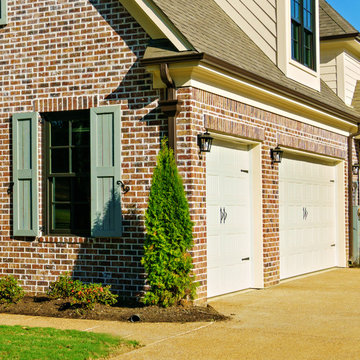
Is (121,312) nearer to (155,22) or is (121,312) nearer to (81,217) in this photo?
(81,217)

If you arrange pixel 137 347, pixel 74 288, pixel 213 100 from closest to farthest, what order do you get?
pixel 137 347 < pixel 74 288 < pixel 213 100

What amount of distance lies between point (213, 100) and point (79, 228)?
2.92 metres

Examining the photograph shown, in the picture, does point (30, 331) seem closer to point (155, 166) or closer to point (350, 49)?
point (155, 166)

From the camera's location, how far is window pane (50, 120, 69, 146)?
37.7ft

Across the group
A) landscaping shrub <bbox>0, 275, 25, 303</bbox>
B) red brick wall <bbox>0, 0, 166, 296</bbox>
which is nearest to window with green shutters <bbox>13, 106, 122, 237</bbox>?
red brick wall <bbox>0, 0, 166, 296</bbox>

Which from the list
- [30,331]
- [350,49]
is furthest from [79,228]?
[350,49]

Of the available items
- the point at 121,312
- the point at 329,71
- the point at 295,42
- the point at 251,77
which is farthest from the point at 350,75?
the point at 121,312

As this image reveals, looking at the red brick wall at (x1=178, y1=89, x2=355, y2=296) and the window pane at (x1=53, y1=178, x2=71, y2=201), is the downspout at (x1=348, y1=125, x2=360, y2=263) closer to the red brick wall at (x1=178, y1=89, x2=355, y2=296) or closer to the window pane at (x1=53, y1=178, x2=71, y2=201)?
the red brick wall at (x1=178, y1=89, x2=355, y2=296)

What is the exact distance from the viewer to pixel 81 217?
1134 centimetres

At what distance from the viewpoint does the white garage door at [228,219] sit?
11.3 meters

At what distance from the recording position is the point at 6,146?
462 inches

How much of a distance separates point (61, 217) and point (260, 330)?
14.0 feet

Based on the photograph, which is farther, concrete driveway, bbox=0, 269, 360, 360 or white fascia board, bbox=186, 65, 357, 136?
white fascia board, bbox=186, 65, 357, 136

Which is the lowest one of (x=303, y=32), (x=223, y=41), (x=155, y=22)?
(x=155, y=22)
